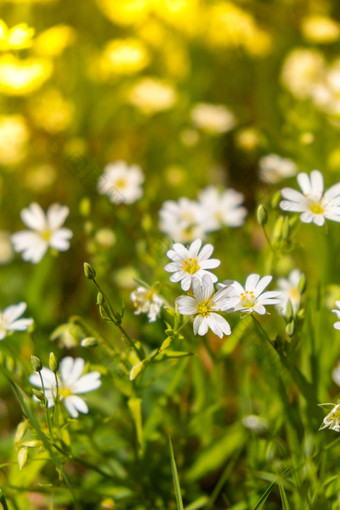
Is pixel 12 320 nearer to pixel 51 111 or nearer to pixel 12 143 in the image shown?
pixel 12 143

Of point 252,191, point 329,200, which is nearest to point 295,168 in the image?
point 252,191

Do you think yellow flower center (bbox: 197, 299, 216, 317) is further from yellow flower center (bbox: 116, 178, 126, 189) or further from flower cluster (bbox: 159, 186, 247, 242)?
yellow flower center (bbox: 116, 178, 126, 189)

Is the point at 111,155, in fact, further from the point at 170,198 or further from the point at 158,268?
the point at 158,268

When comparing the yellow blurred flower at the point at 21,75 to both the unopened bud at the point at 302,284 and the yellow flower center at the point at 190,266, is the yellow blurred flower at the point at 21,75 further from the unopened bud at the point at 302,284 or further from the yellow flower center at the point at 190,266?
the unopened bud at the point at 302,284

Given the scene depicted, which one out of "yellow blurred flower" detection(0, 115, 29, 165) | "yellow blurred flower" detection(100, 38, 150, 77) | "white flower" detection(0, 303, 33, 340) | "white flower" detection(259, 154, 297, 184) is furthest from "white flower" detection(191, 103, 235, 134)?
"white flower" detection(0, 303, 33, 340)

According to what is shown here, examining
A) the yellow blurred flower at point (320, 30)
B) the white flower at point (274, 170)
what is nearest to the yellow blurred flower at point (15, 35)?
the white flower at point (274, 170)

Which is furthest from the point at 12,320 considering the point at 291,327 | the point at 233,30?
the point at 233,30
